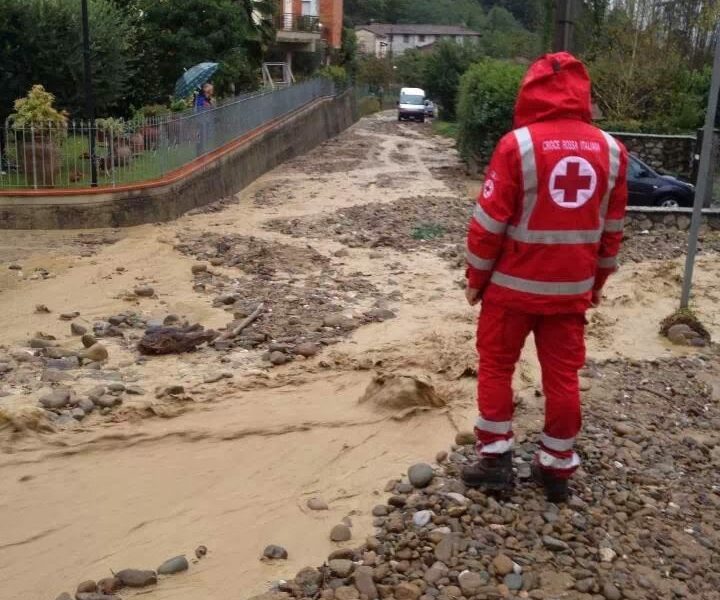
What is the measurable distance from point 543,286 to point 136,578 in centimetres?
224

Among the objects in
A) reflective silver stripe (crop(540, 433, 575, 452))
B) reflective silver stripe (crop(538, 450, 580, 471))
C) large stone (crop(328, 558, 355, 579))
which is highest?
reflective silver stripe (crop(540, 433, 575, 452))

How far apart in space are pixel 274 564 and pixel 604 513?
1605 mm

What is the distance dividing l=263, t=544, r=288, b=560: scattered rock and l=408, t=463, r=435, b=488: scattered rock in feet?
2.76

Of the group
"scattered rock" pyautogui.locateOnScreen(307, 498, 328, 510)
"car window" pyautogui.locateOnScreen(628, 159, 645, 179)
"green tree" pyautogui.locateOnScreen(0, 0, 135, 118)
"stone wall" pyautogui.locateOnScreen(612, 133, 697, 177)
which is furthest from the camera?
"stone wall" pyautogui.locateOnScreen(612, 133, 697, 177)

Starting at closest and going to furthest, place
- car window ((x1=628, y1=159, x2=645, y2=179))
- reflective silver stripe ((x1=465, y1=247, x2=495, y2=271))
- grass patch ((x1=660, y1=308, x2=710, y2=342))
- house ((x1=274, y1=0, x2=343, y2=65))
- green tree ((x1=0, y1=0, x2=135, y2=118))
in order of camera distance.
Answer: reflective silver stripe ((x1=465, y1=247, x2=495, y2=271)) < grass patch ((x1=660, y1=308, x2=710, y2=342)) < green tree ((x1=0, y1=0, x2=135, y2=118)) < car window ((x1=628, y1=159, x2=645, y2=179)) < house ((x1=274, y1=0, x2=343, y2=65))

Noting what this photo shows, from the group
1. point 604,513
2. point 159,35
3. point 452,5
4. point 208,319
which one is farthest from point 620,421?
point 452,5

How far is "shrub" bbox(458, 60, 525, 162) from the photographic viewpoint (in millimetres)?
23141

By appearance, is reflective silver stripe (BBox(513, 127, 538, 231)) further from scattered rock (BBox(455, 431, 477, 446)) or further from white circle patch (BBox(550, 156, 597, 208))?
scattered rock (BBox(455, 431, 477, 446))

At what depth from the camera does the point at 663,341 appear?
8703 millimetres

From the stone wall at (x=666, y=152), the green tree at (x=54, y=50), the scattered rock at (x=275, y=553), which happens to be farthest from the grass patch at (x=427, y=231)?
the scattered rock at (x=275, y=553)

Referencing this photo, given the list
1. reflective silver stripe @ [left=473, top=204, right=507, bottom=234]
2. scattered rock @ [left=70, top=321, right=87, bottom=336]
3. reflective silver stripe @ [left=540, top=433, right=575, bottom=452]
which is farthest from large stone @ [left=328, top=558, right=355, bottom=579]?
scattered rock @ [left=70, top=321, right=87, bottom=336]

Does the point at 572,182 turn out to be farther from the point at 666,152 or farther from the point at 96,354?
the point at 666,152

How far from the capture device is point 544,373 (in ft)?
14.4

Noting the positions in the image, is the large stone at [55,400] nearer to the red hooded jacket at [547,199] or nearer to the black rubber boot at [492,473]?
the black rubber boot at [492,473]
